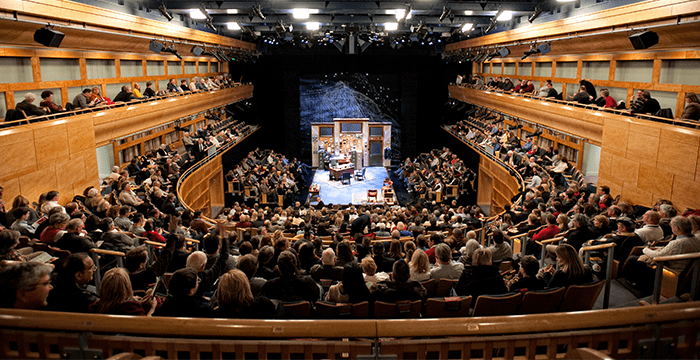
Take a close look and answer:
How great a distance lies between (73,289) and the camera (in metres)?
3.72

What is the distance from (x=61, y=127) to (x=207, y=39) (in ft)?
33.7

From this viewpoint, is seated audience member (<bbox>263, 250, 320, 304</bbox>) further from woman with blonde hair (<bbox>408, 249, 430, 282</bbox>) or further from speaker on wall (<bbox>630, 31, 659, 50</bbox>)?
speaker on wall (<bbox>630, 31, 659, 50</bbox>)

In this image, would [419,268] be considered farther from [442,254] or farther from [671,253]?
[671,253]

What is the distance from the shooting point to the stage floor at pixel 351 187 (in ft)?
73.3

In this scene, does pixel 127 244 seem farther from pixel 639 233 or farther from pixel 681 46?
pixel 681 46

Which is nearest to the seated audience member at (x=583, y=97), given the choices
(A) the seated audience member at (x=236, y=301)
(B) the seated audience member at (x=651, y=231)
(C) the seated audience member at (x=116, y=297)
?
(B) the seated audience member at (x=651, y=231)

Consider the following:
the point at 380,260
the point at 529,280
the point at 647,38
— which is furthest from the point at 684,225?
→ the point at 647,38

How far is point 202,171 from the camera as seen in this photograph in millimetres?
17906

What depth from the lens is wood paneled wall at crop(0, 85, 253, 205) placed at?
831 centimetres

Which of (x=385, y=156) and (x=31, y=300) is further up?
(x=31, y=300)

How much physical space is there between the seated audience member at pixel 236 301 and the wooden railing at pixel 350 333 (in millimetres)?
719

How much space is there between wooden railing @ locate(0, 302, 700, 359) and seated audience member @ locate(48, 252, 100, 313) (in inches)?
31.1

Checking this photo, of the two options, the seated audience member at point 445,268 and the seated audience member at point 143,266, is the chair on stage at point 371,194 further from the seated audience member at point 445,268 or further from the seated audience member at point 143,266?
the seated audience member at point 143,266

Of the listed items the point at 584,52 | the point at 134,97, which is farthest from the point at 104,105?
the point at 584,52
